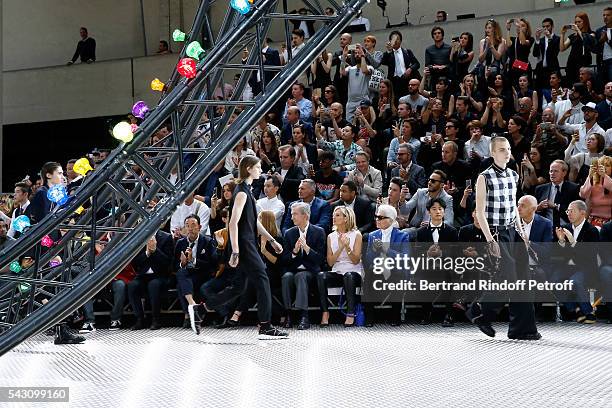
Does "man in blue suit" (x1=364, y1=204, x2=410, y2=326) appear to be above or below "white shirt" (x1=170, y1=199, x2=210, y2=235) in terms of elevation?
below

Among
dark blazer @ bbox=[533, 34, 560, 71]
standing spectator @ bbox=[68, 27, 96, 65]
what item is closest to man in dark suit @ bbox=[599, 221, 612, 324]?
dark blazer @ bbox=[533, 34, 560, 71]

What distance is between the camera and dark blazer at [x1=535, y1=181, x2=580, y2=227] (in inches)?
394

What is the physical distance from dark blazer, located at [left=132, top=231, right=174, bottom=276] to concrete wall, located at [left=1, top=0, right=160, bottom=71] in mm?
9048

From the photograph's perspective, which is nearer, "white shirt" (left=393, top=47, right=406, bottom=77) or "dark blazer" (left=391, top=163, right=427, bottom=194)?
"dark blazer" (left=391, top=163, right=427, bottom=194)

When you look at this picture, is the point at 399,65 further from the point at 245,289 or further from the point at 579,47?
the point at 245,289

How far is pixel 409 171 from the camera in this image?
1097cm

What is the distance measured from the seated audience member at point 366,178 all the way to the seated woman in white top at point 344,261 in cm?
109

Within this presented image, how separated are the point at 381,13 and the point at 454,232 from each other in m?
7.90

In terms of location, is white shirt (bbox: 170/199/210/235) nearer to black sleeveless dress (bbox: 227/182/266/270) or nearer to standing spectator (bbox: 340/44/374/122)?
black sleeveless dress (bbox: 227/182/266/270)

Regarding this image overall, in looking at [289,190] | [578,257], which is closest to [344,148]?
[289,190]

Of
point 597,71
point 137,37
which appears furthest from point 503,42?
point 137,37

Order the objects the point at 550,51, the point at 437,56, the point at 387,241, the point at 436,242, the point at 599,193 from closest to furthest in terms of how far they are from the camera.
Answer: the point at 436,242
the point at 387,241
the point at 599,193
the point at 550,51
the point at 437,56

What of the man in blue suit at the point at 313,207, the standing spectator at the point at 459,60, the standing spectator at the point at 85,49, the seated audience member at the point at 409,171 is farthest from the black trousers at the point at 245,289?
the standing spectator at the point at 85,49

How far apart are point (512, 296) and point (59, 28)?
527 inches
